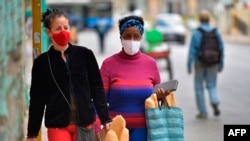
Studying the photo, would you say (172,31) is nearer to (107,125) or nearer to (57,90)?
(107,125)

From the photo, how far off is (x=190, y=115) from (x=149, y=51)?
6253mm

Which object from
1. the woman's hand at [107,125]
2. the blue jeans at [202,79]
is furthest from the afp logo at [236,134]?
the blue jeans at [202,79]

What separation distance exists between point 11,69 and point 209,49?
295 inches

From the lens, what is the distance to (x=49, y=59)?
5.10m

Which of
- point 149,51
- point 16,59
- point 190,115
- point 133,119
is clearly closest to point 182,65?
point 149,51

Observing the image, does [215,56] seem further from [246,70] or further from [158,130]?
[246,70]

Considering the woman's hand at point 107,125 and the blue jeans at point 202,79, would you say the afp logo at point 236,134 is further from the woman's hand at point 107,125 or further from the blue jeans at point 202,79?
the blue jeans at point 202,79

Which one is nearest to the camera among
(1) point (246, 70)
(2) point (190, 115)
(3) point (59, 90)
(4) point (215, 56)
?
(3) point (59, 90)

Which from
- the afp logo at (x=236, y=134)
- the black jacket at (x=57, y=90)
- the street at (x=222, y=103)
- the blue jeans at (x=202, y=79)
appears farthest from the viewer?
the blue jeans at (x=202, y=79)

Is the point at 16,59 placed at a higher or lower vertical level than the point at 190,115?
higher

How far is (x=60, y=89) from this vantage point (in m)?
5.07

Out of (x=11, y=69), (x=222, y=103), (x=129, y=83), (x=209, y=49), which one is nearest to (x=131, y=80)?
(x=129, y=83)

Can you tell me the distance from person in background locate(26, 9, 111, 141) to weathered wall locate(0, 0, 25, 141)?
1.94ft

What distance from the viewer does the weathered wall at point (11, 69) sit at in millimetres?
4301
